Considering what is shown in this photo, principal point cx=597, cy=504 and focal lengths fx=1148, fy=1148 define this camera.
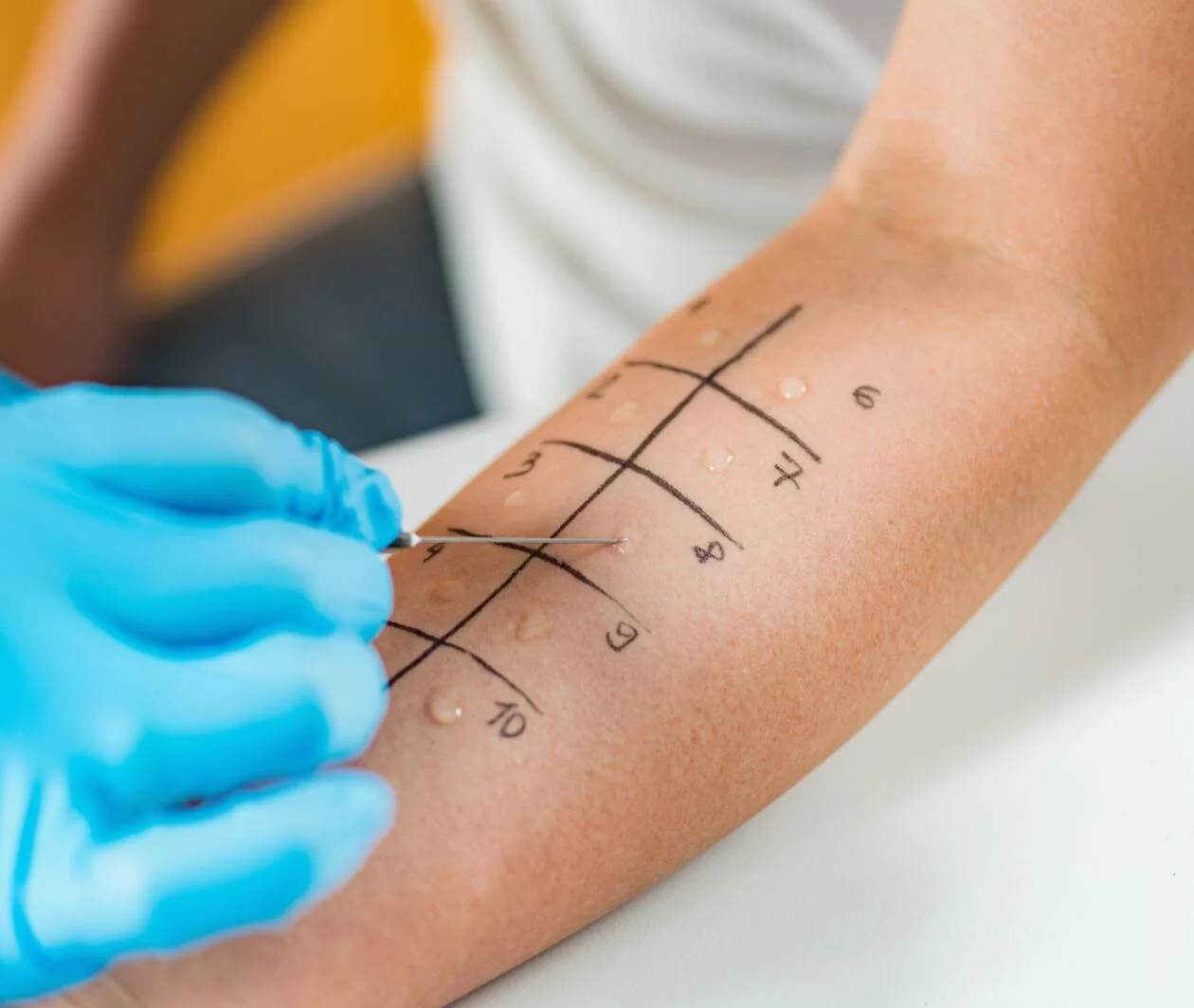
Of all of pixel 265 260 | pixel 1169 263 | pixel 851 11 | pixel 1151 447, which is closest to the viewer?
pixel 1169 263

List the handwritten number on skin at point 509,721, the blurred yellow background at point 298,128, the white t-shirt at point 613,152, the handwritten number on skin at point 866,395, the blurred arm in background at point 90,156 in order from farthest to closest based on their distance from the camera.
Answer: the blurred yellow background at point 298,128 < the blurred arm in background at point 90,156 < the white t-shirt at point 613,152 < the handwritten number on skin at point 866,395 < the handwritten number on skin at point 509,721

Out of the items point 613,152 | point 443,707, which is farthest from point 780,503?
point 613,152

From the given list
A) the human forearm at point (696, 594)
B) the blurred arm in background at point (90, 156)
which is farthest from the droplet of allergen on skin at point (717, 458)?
the blurred arm in background at point (90, 156)

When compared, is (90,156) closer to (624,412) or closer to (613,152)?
(613,152)

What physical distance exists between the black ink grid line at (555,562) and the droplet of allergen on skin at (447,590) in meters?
0.03

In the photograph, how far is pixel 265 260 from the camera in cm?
181

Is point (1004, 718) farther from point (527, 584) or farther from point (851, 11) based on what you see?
point (851, 11)

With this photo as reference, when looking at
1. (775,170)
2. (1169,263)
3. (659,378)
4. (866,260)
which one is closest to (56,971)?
(659,378)

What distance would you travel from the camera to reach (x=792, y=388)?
81 cm

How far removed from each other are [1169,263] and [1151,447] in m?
0.19

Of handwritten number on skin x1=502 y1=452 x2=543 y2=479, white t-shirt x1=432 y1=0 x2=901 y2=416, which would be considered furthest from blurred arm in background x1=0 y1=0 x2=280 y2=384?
handwritten number on skin x1=502 y1=452 x2=543 y2=479

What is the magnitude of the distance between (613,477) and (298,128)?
9.37ft

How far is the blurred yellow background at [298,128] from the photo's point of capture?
315 centimetres

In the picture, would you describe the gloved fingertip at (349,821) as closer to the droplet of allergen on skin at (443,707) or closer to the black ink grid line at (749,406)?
the droplet of allergen on skin at (443,707)
